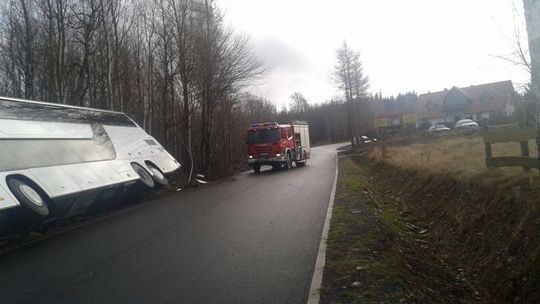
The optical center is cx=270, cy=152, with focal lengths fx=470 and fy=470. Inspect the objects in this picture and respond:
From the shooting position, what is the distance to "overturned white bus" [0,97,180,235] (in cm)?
944

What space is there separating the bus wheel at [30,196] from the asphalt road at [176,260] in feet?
2.20

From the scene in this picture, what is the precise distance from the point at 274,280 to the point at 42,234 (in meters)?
7.12

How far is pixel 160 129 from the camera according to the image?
34.0 m

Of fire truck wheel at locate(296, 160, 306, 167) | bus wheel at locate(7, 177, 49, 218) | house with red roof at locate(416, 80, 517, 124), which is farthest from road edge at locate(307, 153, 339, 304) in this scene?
house with red roof at locate(416, 80, 517, 124)

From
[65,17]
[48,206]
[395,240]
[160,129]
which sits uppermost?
[65,17]

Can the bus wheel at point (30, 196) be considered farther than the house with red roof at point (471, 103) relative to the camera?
No

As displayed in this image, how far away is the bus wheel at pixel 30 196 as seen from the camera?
917 centimetres

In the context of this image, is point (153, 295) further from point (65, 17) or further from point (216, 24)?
point (216, 24)

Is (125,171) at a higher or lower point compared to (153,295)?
higher

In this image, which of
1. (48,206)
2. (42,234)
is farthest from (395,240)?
(42,234)

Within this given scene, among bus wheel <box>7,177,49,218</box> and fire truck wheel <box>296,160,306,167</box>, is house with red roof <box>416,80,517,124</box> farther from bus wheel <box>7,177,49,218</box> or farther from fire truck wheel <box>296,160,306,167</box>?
bus wheel <box>7,177,49,218</box>

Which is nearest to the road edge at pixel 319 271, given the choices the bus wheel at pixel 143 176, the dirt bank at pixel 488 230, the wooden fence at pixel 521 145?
the dirt bank at pixel 488 230

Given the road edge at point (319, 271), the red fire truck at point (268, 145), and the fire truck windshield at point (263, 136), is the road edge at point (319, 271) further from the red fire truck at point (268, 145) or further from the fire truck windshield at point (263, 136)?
the fire truck windshield at point (263, 136)

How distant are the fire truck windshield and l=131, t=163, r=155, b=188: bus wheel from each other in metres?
14.1
